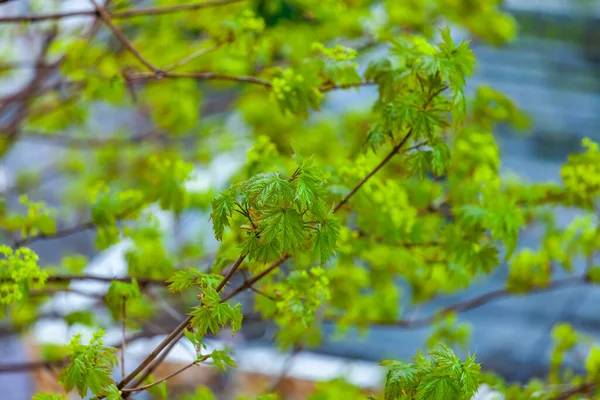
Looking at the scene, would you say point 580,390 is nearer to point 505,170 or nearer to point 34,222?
point 34,222

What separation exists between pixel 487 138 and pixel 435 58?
758mm

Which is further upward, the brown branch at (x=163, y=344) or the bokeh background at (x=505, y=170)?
the bokeh background at (x=505, y=170)

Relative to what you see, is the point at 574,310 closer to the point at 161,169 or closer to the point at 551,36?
the point at 551,36

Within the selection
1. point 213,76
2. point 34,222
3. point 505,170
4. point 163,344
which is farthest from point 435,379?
point 505,170

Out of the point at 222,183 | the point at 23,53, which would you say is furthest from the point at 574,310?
the point at 23,53

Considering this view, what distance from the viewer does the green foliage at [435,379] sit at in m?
1.27

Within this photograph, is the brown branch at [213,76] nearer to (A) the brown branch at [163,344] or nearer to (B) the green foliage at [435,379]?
(A) the brown branch at [163,344]

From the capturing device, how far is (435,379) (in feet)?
4.20

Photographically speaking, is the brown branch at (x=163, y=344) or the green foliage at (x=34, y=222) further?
the green foliage at (x=34, y=222)

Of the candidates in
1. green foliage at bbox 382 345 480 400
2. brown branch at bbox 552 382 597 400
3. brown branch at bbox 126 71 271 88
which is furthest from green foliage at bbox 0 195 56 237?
brown branch at bbox 552 382 597 400

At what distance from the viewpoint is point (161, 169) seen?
2148 mm

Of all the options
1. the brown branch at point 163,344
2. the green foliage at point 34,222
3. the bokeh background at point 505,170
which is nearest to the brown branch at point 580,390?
the bokeh background at point 505,170

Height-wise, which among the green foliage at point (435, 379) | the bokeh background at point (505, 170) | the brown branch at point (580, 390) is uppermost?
the bokeh background at point (505, 170)

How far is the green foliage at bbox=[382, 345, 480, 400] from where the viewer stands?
4.17 feet
